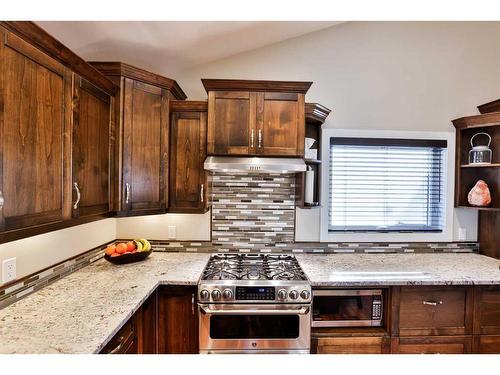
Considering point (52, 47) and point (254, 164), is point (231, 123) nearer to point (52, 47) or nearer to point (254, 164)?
point (254, 164)

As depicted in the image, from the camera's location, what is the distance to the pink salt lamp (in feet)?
7.80

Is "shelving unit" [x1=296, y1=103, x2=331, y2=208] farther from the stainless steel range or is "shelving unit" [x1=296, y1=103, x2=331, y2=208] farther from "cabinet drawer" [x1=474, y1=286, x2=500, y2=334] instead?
"cabinet drawer" [x1=474, y1=286, x2=500, y2=334]

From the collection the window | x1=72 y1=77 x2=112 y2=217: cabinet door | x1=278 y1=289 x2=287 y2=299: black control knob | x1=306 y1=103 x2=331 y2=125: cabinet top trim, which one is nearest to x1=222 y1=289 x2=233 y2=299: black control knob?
x1=278 y1=289 x2=287 y2=299: black control knob

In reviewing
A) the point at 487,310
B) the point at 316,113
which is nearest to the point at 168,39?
the point at 316,113

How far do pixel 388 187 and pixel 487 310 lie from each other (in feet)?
3.81

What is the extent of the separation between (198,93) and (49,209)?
165cm

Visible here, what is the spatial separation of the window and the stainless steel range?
1.00 m

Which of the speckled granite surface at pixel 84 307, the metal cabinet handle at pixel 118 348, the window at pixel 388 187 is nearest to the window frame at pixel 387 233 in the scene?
the window at pixel 388 187

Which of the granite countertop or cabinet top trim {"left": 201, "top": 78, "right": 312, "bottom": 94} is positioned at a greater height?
cabinet top trim {"left": 201, "top": 78, "right": 312, "bottom": 94}

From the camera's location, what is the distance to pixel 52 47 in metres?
1.25

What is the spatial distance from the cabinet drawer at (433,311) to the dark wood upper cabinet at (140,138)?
1869 mm

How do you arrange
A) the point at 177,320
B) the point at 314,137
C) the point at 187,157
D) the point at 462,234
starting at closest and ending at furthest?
the point at 177,320, the point at 187,157, the point at 314,137, the point at 462,234

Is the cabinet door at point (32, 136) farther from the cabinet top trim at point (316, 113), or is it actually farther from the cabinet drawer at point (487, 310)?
the cabinet drawer at point (487, 310)
